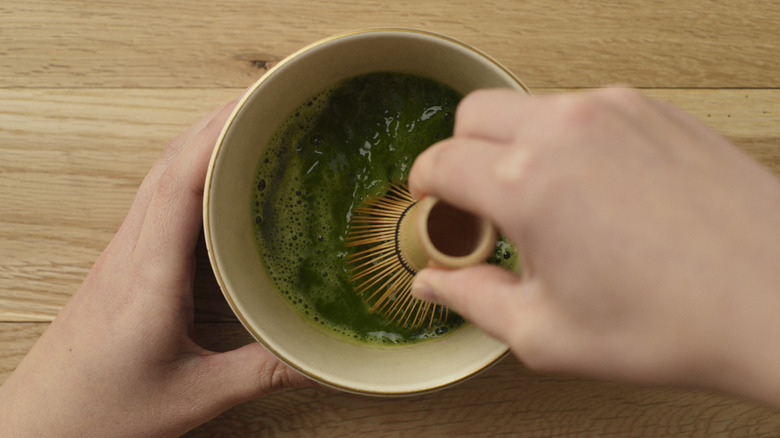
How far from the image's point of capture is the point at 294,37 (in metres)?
0.68

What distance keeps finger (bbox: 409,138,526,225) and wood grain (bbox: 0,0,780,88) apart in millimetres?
382

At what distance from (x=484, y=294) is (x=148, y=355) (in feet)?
1.46

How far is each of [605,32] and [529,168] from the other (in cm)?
49

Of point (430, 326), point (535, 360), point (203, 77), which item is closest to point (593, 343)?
point (535, 360)

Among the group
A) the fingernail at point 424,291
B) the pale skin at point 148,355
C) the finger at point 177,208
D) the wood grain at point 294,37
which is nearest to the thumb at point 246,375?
the pale skin at point 148,355

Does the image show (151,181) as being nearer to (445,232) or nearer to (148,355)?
(148,355)

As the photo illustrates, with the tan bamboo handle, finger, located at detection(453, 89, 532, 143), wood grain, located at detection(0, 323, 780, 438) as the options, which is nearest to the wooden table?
wood grain, located at detection(0, 323, 780, 438)

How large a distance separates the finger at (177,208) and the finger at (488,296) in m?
0.35

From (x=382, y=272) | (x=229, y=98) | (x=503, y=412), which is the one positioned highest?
(x=229, y=98)

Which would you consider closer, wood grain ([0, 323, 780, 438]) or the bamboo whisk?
the bamboo whisk

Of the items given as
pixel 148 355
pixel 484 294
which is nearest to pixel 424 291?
pixel 484 294

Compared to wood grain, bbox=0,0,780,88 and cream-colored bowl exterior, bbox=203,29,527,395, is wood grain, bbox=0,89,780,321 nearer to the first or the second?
wood grain, bbox=0,0,780,88

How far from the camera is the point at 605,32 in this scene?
0.69 m

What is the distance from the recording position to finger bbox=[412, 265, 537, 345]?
343 mm
